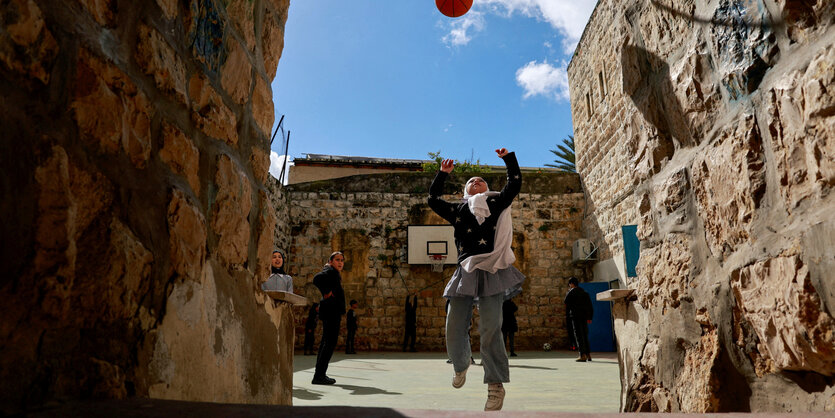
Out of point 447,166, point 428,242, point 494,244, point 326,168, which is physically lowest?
point 494,244

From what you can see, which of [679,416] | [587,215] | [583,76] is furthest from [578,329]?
[679,416]

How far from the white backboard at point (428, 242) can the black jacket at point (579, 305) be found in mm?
3494

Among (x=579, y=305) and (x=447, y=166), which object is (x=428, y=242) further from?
(x=447, y=166)

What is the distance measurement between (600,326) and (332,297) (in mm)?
6835

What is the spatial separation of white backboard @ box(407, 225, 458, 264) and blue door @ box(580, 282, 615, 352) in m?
2.90

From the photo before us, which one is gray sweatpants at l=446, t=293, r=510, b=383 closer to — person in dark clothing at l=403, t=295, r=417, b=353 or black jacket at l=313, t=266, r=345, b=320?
black jacket at l=313, t=266, r=345, b=320

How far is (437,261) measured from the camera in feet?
37.1

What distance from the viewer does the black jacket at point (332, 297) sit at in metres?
5.03

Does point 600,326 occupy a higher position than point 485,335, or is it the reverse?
point 485,335

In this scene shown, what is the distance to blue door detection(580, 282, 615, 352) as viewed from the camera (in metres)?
9.97

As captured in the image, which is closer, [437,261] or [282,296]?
[282,296]

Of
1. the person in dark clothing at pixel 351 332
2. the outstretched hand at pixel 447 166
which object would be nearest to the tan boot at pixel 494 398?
the outstretched hand at pixel 447 166

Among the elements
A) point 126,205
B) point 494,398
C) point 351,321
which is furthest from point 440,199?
point 351,321

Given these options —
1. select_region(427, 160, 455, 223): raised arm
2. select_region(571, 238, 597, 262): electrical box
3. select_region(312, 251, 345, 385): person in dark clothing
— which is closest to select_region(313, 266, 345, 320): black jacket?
select_region(312, 251, 345, 385): person in dark clothing
